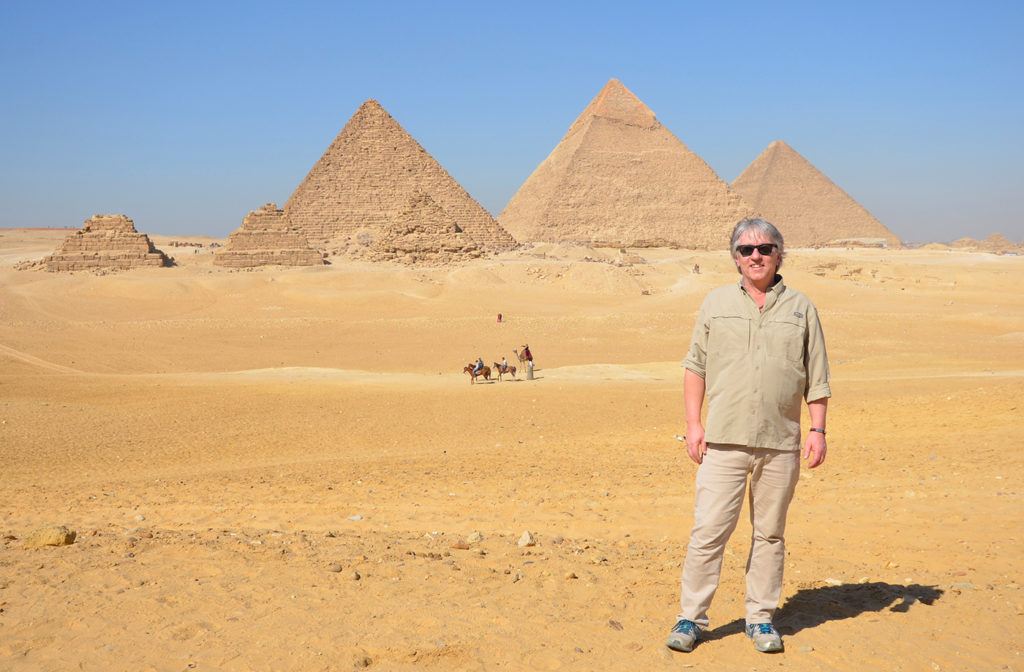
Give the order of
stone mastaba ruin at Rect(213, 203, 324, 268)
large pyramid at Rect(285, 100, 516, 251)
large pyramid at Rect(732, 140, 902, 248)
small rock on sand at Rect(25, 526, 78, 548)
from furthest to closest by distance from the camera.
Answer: large pyramid at Rect(732, 140, 902, 248) < large pyramid at Rect(285, 100, 516, 251) < stone mastaba ruin at Rect(213, 203, 324, 268) < small rock on sand at Rect(25, 526, 78, 548)

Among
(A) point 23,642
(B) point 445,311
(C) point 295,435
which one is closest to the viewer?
(A) point 23,642

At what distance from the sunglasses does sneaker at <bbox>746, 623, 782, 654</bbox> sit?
1.35 m

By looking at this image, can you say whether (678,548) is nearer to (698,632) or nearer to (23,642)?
(698,632)

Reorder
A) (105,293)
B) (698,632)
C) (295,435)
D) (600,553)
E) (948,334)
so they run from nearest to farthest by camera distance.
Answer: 1. (698,632)
2. (600,553)
3. (295,435)
4. (948,334)
5. (105,293)

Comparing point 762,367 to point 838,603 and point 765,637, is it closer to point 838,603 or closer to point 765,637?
point 765,637

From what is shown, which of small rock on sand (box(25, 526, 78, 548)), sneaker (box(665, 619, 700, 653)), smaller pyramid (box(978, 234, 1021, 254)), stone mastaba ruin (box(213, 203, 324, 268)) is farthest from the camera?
smaller pyramid (box(978, 234, 1021, 254))

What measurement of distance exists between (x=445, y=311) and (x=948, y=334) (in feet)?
49.9

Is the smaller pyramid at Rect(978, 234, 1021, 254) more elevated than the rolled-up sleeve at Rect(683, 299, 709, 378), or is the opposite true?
the smaller pyramid at Rect(978, 234, 1021, 254)

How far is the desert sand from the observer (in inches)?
124

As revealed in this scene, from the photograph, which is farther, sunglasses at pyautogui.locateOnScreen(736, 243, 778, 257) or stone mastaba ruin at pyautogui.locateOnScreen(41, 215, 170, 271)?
stone mastaba ruin at pyautogui.locateOnScreen(41, 215, 170, 271)

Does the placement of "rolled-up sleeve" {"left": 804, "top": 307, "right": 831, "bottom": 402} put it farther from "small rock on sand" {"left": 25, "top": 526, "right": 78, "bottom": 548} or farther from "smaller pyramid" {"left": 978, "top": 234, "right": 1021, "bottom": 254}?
"smaller pyramid" {"left": 978, "top": 234, "right": 1021, "bottom": 254}

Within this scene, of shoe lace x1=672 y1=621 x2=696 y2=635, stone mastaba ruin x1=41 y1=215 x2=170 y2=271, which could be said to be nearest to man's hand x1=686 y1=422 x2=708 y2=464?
shoe lace x1=672 y1=621 x2=696 y2=635

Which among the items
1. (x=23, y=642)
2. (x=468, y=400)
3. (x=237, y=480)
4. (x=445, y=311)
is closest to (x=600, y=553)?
(x=23, y=642)

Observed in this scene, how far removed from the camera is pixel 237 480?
23.4 ft
